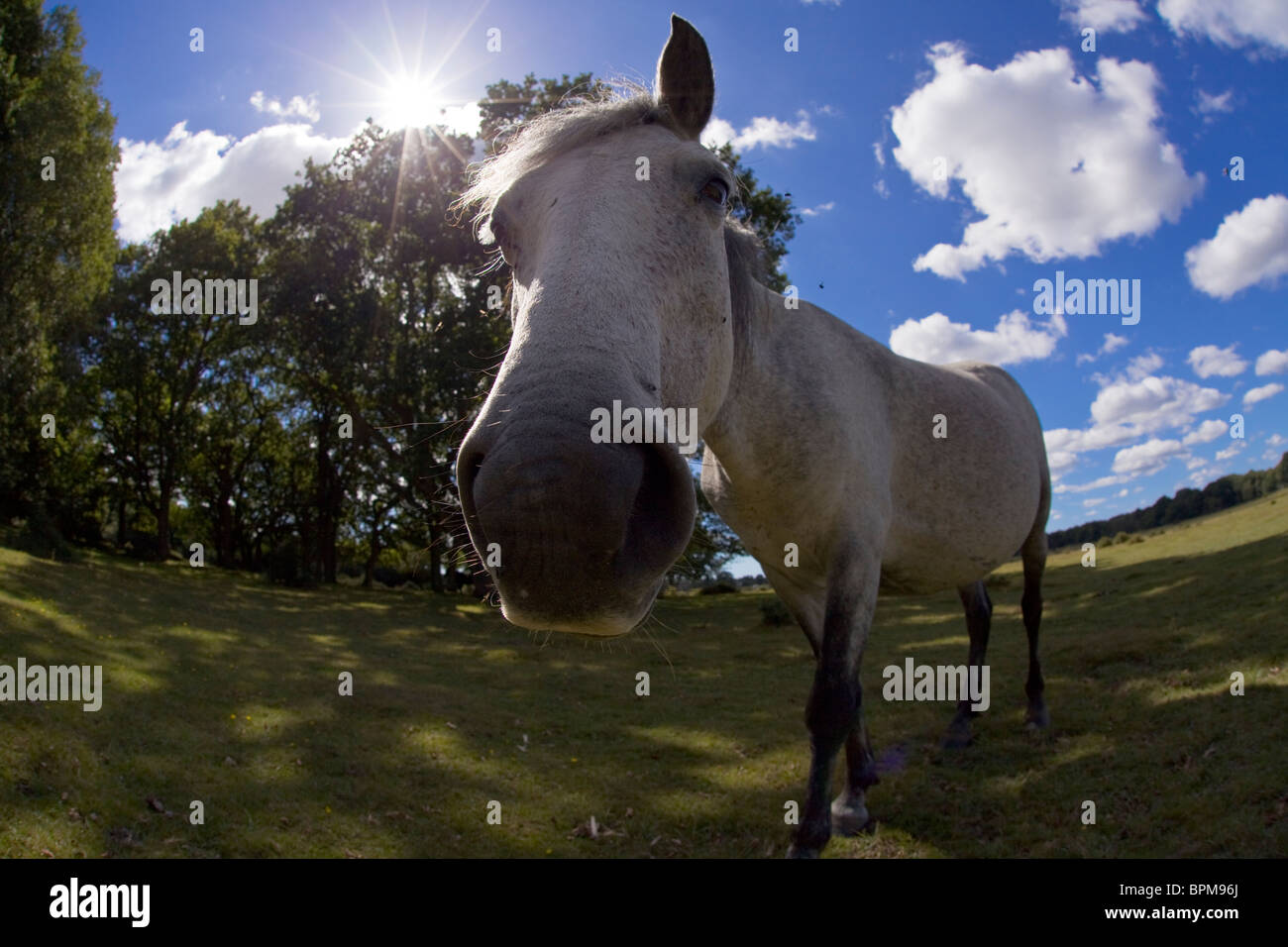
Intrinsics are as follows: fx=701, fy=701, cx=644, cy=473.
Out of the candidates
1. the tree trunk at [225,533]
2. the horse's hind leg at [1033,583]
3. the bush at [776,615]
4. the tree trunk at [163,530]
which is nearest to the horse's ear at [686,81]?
the horse's hind leg at [1033,583]

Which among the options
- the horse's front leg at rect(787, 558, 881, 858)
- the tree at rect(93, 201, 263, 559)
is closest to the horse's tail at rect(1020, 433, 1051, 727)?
the horse's front leg at rect(787, 558, 881, 858)

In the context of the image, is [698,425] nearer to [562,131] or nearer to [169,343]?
[562,131]

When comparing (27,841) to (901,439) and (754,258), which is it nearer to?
(754,258)

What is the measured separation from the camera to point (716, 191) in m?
2.97

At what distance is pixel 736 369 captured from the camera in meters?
3.81

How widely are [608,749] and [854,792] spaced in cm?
309

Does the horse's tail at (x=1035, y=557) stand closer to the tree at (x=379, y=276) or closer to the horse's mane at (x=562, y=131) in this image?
the horse's mane at (x=562, y=131)

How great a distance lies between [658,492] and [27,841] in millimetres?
4790

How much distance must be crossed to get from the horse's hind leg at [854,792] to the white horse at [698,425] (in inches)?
0.7

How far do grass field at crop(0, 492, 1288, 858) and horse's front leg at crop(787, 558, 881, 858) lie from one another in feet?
1.61

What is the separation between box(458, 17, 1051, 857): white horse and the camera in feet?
5.61

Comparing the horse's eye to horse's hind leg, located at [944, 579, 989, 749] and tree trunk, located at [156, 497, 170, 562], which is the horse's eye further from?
tree trunk, located at [156, 497, 170, 562]

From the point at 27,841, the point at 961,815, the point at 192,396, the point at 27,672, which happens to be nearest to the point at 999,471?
the point at 961,815

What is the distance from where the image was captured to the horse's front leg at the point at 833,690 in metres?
3.92
